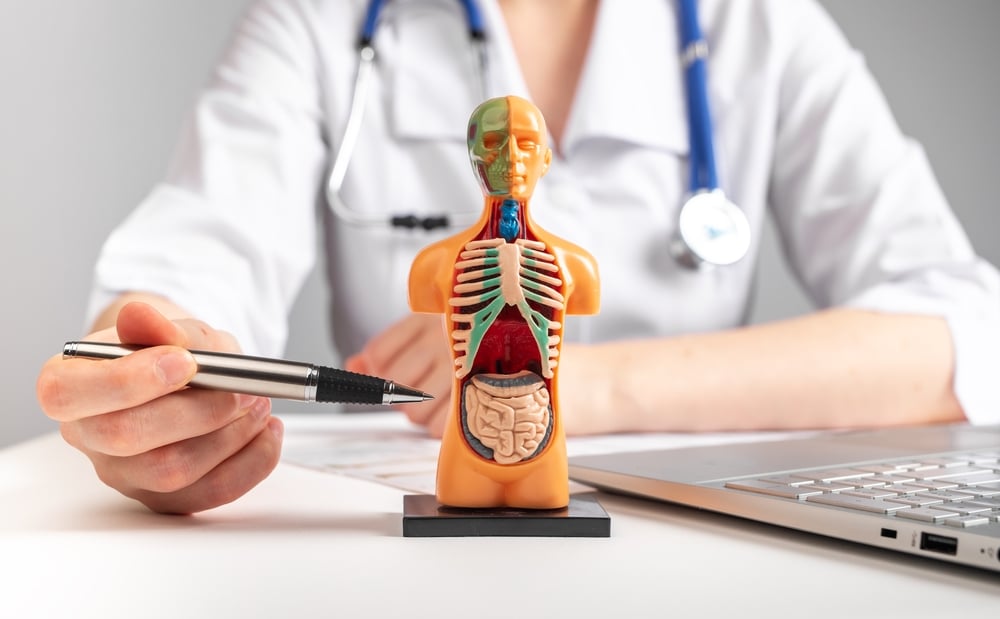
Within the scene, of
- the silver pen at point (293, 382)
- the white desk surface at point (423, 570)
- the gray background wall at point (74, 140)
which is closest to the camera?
the white desk surface at point (423, 570)

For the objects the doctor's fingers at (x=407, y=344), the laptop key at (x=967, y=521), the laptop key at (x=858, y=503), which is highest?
the doctor's fingers at (x=407, y=344)

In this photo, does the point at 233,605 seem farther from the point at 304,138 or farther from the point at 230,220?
the point at 304,138

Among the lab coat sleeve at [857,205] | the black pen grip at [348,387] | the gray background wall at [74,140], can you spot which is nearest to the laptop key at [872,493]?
the black pen grip at [348,387]

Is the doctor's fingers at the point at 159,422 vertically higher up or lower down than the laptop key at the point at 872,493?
higher up

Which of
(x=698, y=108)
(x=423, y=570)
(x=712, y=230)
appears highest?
(x=698, y=108)

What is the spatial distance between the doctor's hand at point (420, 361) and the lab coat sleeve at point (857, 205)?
1.44ft

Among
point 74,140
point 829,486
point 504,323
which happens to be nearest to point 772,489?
point 829,486

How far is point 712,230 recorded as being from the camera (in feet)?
3.26

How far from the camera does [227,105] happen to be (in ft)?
3.27

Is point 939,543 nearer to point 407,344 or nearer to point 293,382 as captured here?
point 293,382

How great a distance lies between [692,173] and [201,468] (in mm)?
758

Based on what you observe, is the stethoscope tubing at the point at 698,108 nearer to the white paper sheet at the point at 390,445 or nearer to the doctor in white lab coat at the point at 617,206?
the doctor in white lab coat at the point at 617,206

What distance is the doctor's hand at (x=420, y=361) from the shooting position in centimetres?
73

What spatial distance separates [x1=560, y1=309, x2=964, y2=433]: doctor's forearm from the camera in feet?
2.44
